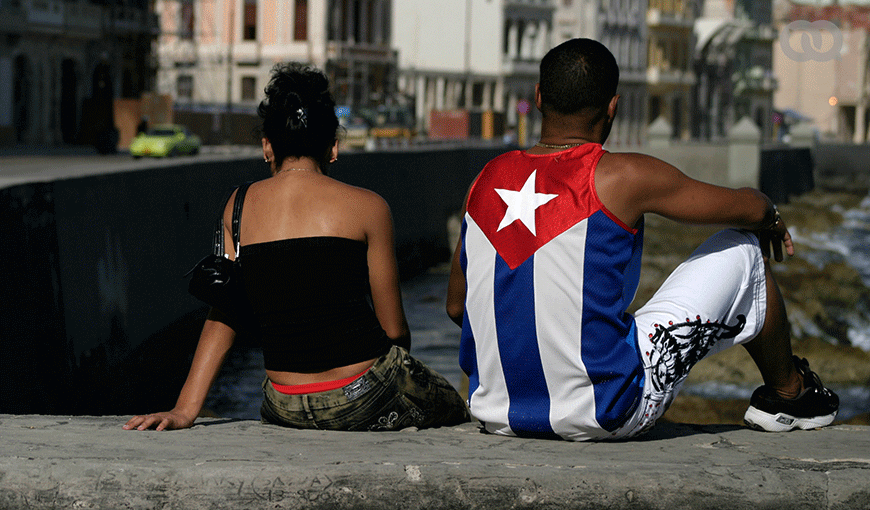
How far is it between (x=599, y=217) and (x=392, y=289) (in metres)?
0.67

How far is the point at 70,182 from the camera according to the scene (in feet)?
26.5

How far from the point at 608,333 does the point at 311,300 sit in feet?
2.54

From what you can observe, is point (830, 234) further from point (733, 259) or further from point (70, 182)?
point (733, 259)

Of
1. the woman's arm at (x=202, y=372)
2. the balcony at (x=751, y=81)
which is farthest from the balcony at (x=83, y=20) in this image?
the balcony at (x=751, y=81)

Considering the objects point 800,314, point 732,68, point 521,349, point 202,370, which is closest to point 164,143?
point 800,314

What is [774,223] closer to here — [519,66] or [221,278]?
[221,278]

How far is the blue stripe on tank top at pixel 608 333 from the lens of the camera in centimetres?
309

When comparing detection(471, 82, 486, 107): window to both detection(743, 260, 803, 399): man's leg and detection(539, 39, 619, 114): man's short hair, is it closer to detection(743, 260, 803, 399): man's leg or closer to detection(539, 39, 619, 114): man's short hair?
detection(743, 260, 803, 399): man's leg

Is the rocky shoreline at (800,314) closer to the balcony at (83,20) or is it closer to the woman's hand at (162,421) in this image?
the woman's hand at (162,421)

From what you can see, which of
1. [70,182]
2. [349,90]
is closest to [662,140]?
[349,90]

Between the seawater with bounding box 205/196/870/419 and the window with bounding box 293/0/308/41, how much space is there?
1122 inches

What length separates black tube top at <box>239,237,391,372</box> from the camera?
3.30 metres

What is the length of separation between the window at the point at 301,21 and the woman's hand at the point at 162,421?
49.6 m

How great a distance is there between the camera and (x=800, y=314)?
53.5 ft
